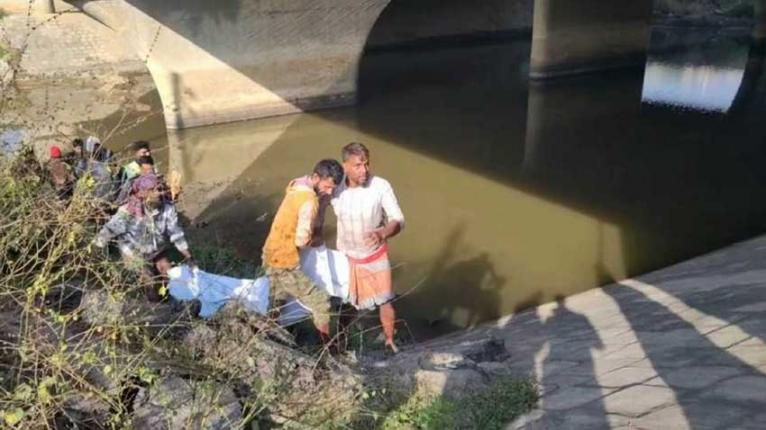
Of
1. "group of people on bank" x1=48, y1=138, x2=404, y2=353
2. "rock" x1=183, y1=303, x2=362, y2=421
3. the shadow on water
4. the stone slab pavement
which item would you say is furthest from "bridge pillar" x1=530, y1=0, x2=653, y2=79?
"rock" x1=183, y1=303, x2=362, y2=421

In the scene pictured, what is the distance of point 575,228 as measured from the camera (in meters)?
8.79

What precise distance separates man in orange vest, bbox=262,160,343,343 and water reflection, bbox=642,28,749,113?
13693mm

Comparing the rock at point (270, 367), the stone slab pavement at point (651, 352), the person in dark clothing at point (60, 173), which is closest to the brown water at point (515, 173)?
the stone slab pavement at point (651, 352)

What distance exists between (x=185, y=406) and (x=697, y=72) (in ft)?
66.3

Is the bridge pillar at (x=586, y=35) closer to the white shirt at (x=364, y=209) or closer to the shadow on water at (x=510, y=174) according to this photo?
the shadow on water at (x=510, y=174)

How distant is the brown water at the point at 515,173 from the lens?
773cm

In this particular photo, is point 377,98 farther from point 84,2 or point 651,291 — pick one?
point 651,291

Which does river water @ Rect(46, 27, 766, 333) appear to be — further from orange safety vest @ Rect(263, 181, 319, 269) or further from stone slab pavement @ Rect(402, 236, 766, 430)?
orange safety vest @ Rect(263, 181, 319, 269)

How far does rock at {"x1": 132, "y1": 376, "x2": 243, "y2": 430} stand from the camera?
9.26ft

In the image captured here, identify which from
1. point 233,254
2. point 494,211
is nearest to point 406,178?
point 494,211

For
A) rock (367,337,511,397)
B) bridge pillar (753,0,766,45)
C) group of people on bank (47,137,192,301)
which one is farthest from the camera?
bridge pillar (753,0,766,45)

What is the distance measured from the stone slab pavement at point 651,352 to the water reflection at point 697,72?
36.4 ft

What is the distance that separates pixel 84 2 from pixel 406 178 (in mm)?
8793

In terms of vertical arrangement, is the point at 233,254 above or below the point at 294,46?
below
